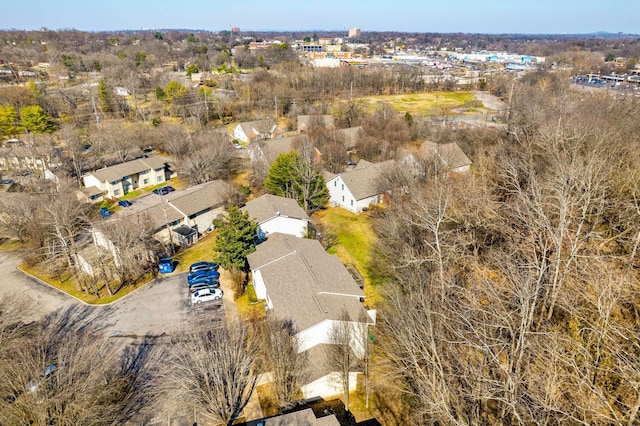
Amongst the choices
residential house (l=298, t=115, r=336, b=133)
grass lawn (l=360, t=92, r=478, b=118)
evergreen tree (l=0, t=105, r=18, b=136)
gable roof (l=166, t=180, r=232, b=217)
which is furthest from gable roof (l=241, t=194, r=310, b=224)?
evergreen tree (l=0, t=105, r=18, b=136)

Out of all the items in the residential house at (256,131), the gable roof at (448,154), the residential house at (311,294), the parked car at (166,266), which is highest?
the gable roof at (448,154)

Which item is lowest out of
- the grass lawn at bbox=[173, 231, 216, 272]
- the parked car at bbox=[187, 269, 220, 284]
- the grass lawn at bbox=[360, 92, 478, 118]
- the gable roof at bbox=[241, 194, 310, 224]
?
the grass lawn at bbox=[173, 231, 216, 272]

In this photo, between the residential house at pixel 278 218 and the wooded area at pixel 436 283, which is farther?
the residential house at pixel 278 218

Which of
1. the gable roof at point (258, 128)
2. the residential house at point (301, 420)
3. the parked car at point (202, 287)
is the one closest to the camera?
the residential house at point (301, 420)

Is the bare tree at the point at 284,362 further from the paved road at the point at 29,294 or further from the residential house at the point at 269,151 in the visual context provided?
the residential house at the point at 269,151

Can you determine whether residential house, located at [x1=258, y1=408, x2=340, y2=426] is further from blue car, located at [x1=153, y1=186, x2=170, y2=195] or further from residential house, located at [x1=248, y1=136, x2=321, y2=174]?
residential house, located at [x1=248, y1=136, x2=321, y2=174]

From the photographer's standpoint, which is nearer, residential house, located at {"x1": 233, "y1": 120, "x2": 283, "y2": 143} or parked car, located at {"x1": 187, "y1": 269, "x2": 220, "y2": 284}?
parked car, located at {"x1": 187, "y1": 269, "x2": 220, "y2": 284}

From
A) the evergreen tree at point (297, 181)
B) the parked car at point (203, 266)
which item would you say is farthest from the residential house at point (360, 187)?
the parked car at point (203, 266)

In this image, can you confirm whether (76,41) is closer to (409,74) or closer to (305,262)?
(409,74)
